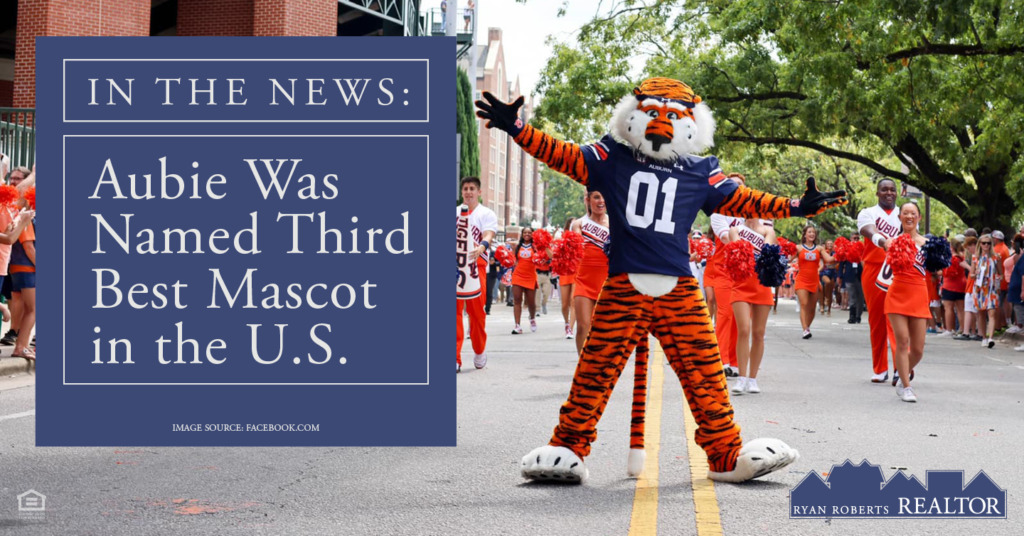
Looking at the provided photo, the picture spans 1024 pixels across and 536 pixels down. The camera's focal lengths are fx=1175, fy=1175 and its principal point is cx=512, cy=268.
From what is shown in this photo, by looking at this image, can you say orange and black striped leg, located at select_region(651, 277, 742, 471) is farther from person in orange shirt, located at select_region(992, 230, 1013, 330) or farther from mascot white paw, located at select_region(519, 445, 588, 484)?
person in orange shirt, located at select_region(992, 230, 1013, 330)

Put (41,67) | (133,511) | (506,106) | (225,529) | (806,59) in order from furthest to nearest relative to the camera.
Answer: (806,59) → (506,106) → (133,511) → (225,529) → (41,67)

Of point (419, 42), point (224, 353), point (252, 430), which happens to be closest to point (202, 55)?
point (419, 42)

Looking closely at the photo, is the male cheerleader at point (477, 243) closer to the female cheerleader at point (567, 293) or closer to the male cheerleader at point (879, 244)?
the female cheerleader at point (567, 293)

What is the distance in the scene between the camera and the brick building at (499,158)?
91.7m

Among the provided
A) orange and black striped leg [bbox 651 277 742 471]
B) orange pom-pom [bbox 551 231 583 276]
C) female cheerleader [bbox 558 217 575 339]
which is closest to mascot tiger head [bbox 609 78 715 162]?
orange and black striped leg [bbox 651 277 742 471]

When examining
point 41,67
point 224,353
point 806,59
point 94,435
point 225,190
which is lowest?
point 94,435

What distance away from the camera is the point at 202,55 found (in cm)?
395

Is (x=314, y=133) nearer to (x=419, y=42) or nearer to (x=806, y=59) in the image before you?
(x=419, y=42)

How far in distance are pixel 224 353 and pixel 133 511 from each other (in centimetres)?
152

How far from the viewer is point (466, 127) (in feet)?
194

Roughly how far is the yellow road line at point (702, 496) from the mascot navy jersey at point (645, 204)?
3.54 feet

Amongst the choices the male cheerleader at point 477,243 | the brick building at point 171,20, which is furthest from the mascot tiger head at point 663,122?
the brick building at point 171,20

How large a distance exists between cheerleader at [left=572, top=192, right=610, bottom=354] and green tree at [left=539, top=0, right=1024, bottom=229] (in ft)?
18.0

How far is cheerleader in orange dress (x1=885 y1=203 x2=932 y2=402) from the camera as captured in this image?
10039mm
